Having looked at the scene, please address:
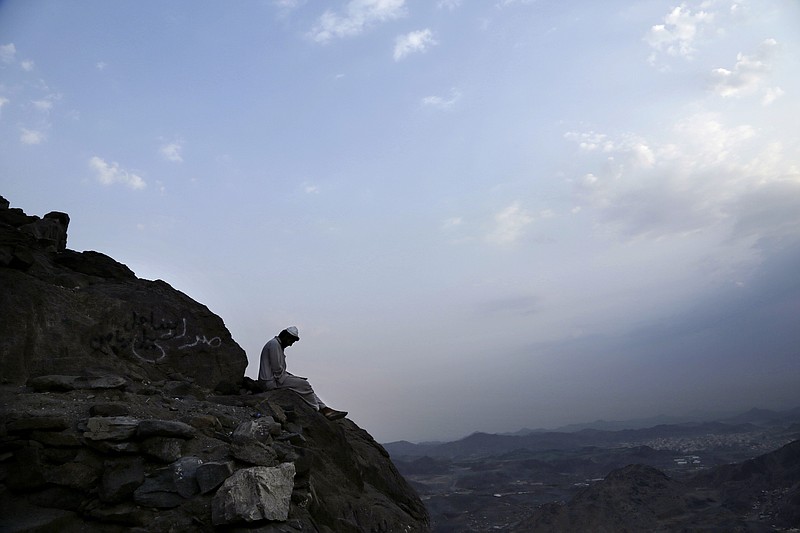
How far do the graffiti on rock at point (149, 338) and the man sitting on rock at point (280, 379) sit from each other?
151cm

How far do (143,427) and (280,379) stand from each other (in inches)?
171

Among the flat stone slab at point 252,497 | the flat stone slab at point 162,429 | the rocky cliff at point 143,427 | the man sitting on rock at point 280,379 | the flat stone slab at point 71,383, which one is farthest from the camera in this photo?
the man sitting on rock at point 280,379

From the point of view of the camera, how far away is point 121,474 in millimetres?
5629

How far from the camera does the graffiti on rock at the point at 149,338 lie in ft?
31.0

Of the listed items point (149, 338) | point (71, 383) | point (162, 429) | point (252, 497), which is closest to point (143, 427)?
point (162, 429)

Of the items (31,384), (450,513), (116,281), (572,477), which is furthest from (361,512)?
(572,477)

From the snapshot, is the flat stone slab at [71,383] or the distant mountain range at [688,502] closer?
the flat stone slab at [71,383]

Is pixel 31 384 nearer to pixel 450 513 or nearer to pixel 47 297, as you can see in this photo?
pixel 47 297

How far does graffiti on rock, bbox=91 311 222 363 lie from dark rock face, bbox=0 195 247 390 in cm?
2

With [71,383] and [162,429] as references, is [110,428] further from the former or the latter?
[71,383]

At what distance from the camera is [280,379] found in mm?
10250

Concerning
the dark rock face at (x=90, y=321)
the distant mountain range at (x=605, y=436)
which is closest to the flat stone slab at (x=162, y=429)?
the dark rock face at (x=90, y=321)

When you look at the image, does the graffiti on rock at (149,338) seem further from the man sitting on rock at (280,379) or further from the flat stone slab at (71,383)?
the flat stone slab at (71,383)

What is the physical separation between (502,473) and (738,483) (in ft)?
109
